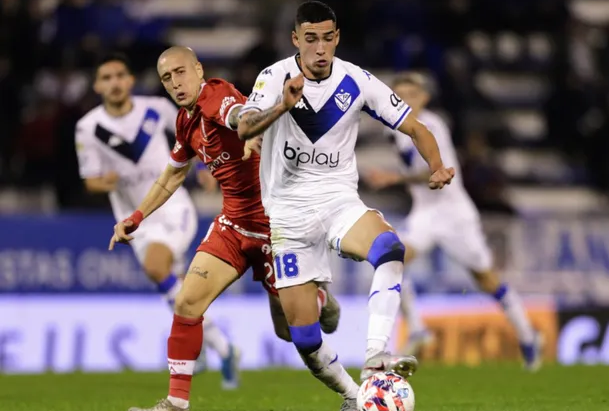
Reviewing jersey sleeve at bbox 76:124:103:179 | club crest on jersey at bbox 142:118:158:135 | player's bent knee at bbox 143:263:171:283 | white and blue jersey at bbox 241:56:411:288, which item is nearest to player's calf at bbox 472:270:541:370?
player's bent knee at bbox 143:263:171:283

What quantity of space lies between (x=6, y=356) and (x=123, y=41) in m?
5.22

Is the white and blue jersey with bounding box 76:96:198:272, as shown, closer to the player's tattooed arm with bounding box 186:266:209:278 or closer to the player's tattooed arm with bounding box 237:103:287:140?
the player's tattooed arm with bounding box 186:266:209:278

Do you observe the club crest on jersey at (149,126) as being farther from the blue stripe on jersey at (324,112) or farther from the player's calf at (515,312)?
the blue stripe on jersey at (324,112)

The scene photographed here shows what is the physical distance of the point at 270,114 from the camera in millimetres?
7402

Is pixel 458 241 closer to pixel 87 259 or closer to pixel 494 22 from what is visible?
pixel 87 259

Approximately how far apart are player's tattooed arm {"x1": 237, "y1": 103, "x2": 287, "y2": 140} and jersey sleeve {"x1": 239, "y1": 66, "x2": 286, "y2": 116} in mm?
128

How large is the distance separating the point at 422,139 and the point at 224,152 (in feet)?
4.51

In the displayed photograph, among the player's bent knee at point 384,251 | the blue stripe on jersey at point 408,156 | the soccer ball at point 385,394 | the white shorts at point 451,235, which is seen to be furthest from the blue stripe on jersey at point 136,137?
the soccer ball at point 385,394

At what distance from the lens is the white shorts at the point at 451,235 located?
44.7ft

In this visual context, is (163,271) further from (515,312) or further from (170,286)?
(515,312)

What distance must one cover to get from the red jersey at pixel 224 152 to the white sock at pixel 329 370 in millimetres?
1050

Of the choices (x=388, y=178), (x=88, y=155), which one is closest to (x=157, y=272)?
(x=88, y=155)

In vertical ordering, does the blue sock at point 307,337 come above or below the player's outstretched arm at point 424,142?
below

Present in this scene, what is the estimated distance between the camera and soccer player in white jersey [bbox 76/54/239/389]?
39.0 ft
